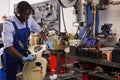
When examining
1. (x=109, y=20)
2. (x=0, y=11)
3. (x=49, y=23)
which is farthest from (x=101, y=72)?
(x=0, y=11)

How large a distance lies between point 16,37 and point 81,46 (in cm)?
80

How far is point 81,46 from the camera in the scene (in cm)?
261

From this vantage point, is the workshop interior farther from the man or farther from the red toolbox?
the man

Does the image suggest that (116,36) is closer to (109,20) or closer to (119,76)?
(109,20)

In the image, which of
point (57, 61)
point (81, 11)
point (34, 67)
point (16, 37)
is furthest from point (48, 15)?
point (34, 67)

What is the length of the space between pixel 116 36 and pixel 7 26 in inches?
57.4

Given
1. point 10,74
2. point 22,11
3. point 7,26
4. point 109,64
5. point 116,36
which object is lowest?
point 10,74

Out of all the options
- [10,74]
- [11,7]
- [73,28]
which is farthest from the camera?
[11,7]

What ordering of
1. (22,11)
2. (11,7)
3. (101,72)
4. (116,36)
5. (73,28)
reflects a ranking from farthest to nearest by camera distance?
(11,7), (73,28), (116,36), (22,11), (101,72)

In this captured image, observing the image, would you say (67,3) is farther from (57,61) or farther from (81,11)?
(57,61)

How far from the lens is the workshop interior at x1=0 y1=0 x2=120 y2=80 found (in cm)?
231

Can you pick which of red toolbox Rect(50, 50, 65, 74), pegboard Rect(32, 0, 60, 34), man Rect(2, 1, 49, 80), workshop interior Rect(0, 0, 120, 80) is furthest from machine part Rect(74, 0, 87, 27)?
man Rect(2, 1, 49, 80)

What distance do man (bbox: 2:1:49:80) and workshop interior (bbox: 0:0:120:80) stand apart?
4.5 inches

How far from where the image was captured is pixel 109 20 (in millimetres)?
3051
